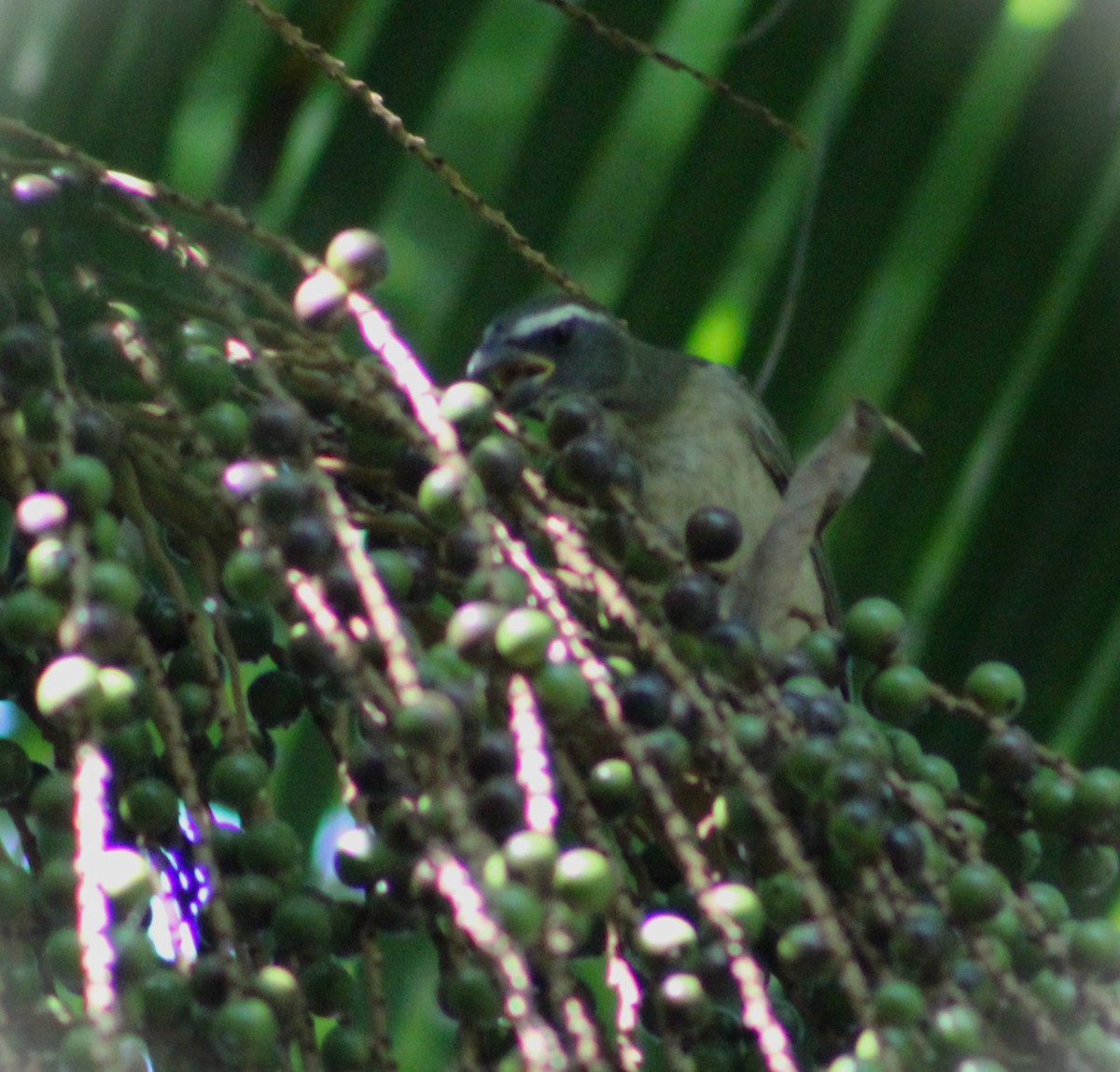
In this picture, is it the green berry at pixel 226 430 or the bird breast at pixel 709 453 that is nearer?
the green berry at pixel 226 430

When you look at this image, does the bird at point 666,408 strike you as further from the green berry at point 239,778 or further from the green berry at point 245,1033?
the green berry at point 245,1033

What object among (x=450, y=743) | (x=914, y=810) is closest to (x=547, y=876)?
(x=450, y=743)

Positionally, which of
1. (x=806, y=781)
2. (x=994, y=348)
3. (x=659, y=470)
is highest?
(x=994, y=348)

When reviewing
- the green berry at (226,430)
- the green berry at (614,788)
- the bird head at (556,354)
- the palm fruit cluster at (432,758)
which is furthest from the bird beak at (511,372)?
the green berry at (614,788)

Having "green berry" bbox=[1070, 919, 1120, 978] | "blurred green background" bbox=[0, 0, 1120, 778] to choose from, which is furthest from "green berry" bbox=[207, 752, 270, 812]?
"blurred green background" bbox=[0, 0, 1120, 778]

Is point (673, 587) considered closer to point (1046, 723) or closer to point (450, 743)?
point (450, 743)

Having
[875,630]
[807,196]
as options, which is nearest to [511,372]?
[807,196]
